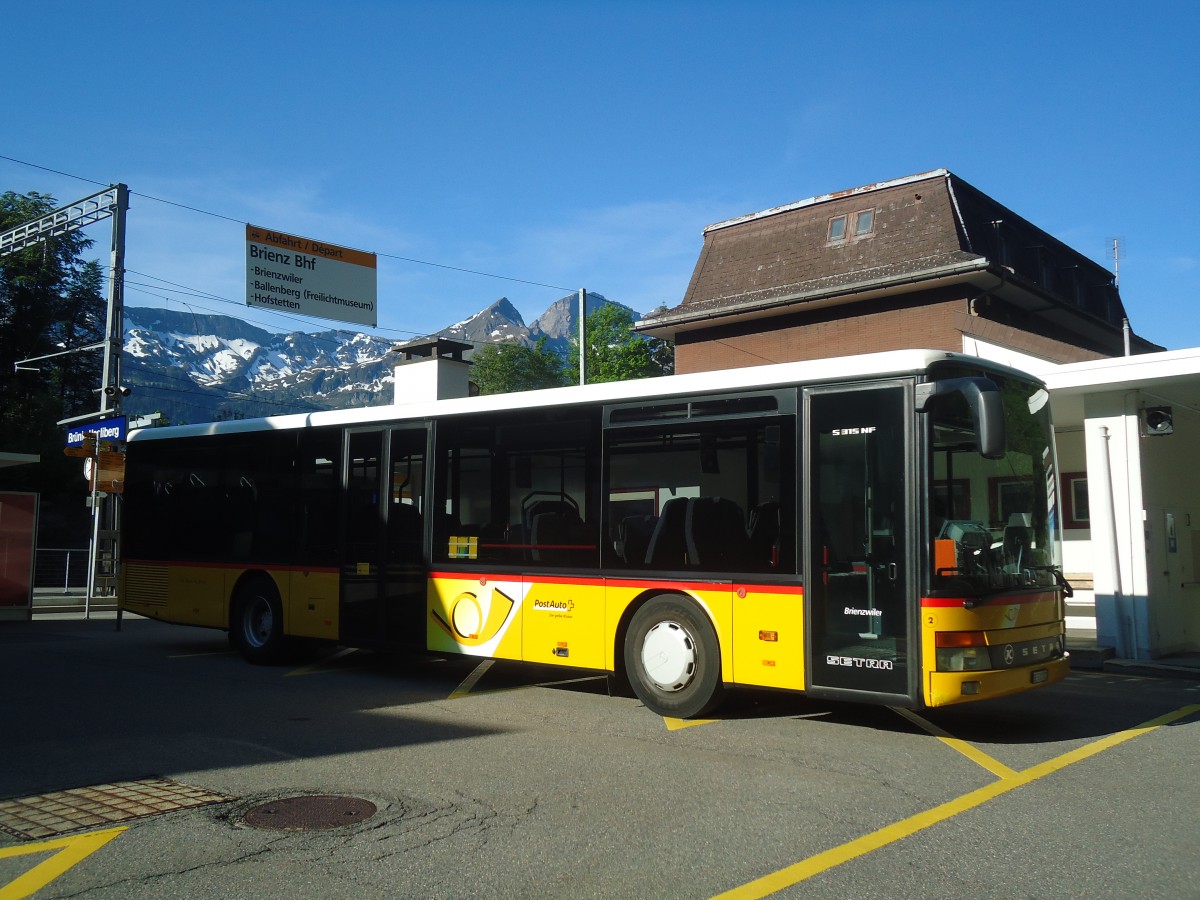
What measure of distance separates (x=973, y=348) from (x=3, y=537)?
19.4 m

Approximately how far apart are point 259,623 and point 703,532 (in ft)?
21.6

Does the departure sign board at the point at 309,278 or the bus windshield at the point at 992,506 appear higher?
the departure sign board at the point at 309,278

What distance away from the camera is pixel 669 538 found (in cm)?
916

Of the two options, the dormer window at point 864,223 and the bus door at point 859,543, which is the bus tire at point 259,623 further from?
the dormer window at point 864,223

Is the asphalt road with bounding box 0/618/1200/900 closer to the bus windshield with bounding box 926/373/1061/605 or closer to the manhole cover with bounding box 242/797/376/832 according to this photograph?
A: the manhole cover with bounding box 242/797/376/832

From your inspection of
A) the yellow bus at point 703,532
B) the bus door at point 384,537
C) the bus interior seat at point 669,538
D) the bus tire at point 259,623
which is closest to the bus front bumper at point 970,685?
the yellow bus at point 703,532

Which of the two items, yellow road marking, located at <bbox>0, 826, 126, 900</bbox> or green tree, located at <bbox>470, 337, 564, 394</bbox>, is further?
green tree, located at <bbox>470, 337, 564, 394</bbox>

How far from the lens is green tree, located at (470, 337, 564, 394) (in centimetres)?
9069

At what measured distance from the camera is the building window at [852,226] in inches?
1140

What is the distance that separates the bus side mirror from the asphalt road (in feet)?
7.11

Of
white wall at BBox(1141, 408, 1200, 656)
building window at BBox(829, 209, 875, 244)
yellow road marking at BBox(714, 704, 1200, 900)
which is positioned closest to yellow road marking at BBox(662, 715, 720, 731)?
yellow road marking at BBox(714, 704, 1200, 900)

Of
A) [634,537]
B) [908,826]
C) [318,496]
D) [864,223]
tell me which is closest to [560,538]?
[634,537]

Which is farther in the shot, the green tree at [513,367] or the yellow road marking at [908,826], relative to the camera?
the green tree at [513,367]

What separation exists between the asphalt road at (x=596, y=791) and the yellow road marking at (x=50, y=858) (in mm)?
16
